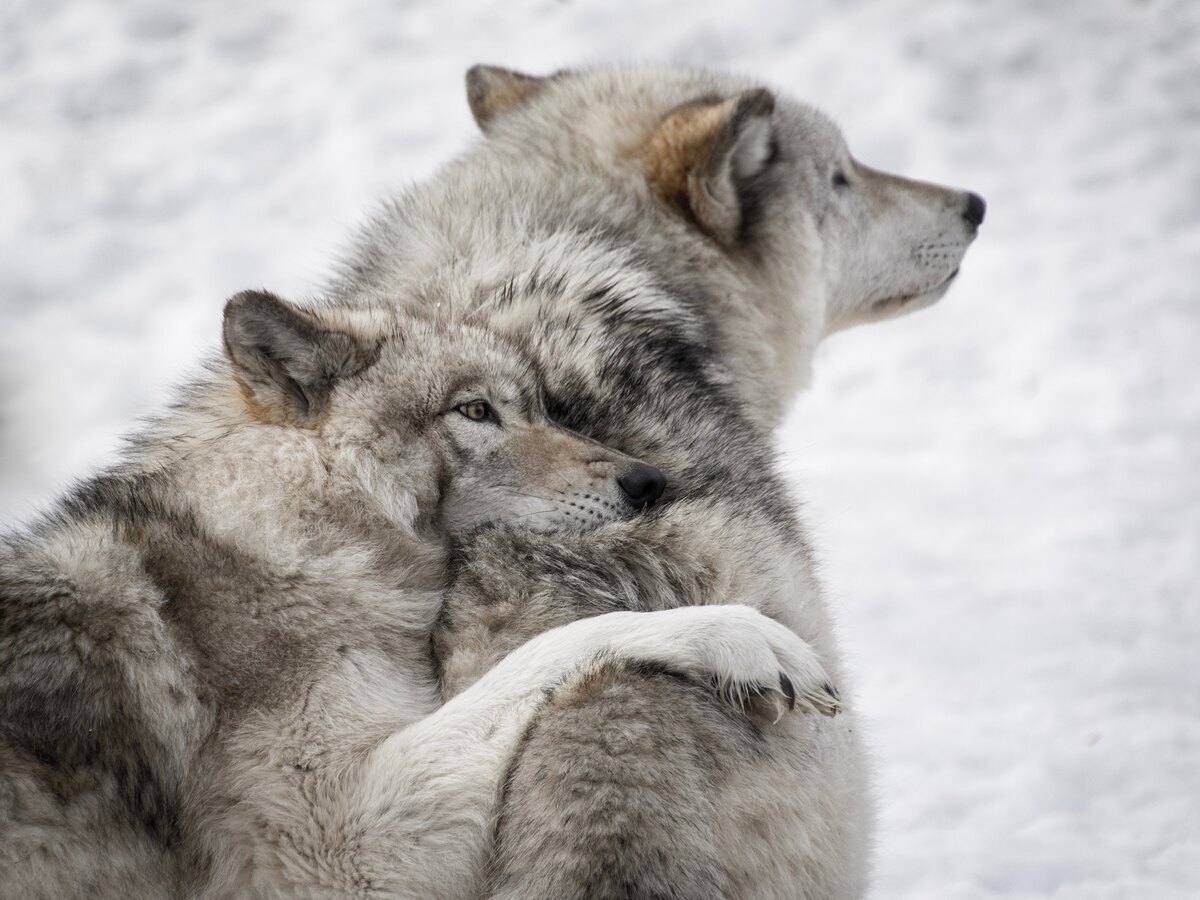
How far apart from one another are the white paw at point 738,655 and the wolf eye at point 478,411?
63 centimetres

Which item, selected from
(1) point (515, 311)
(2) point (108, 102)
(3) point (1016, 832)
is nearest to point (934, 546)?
(3) point (1016, 832)

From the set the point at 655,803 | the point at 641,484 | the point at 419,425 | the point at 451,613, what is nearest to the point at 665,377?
the point at 641,484

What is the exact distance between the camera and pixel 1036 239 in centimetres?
674

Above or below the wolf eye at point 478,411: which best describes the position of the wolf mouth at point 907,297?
below

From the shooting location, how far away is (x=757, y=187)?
4.21 metres

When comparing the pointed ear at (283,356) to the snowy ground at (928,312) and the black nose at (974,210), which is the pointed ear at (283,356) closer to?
the snowy ground at (928,312)

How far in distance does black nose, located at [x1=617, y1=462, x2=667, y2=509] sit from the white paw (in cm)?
34

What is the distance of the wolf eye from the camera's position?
3039 millimetres

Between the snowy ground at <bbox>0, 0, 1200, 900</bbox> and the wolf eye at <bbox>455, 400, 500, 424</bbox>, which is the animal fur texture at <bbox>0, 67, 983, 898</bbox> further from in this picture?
the snowy ground at <bbox>0, 0, 1200, 900</bbox>

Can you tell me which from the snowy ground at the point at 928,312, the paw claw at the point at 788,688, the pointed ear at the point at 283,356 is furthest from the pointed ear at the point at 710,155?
the paw claw at the point at 788,688

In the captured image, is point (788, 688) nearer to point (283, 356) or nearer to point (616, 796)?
point (616, 796)

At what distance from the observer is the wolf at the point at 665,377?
2.43 meters

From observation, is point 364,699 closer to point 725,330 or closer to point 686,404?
point 686,404

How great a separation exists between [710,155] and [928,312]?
2911mm
